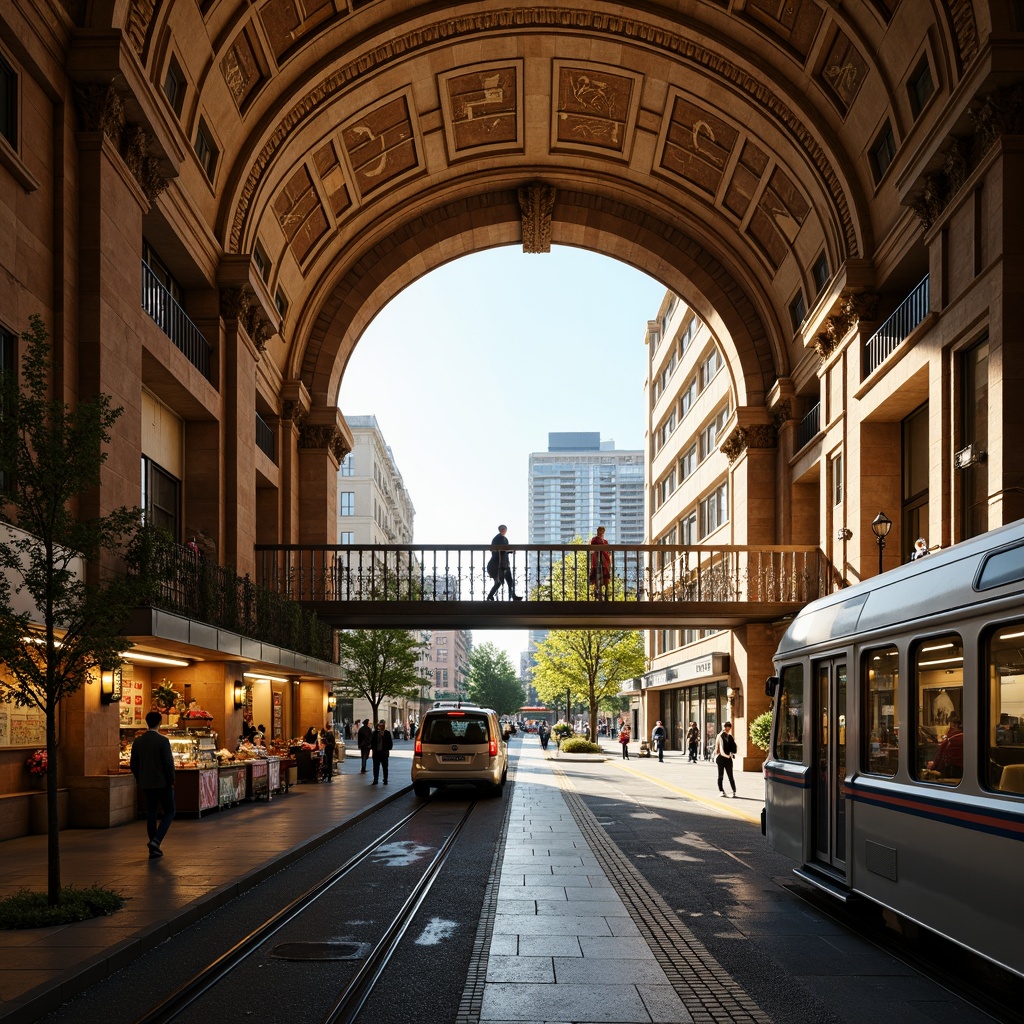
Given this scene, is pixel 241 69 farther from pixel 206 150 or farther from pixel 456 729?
pixel 456 729

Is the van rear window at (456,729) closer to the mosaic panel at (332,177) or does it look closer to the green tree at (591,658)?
the mosaic panel at (332,177)

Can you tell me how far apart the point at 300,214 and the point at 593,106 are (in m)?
9.03

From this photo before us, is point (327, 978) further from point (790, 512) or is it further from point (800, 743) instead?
point (790, 512)

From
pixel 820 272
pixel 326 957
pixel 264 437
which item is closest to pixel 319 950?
pixel 326 957

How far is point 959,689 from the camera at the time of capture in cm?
786

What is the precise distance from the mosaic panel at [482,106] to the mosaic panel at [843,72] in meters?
8.87

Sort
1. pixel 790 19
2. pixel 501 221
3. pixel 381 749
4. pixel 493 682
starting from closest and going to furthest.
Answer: pixel 790 19 → pixel 381 749 → pixel 501 221 → pixel 493 682

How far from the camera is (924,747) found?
28.1 ft

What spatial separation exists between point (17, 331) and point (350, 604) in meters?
15.9

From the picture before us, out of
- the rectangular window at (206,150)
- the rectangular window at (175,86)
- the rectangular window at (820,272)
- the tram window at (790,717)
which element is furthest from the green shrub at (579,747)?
the tram window at (790,717)

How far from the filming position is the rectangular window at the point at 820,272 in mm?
29891

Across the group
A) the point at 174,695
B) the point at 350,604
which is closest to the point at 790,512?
the point at 350,604

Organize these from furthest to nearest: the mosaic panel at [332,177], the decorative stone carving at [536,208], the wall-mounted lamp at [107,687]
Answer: the decorative stone carving at [536,208], the mosaic panel at [332,177], the wall-mounted lamp at [107,687]

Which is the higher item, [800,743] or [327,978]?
[800,743]
